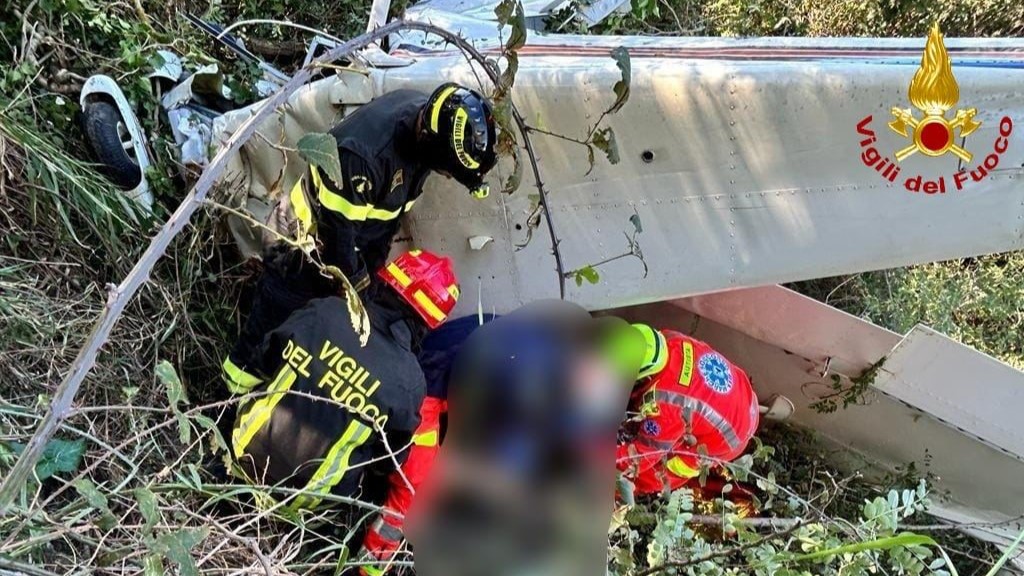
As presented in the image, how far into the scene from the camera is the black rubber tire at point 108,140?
9.86ft

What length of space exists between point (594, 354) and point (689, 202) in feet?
5.07

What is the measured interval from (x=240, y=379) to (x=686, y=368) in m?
1.77

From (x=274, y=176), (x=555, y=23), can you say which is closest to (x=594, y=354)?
(x=274, y=176)

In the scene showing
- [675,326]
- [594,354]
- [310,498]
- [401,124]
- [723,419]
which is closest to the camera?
[594,354]

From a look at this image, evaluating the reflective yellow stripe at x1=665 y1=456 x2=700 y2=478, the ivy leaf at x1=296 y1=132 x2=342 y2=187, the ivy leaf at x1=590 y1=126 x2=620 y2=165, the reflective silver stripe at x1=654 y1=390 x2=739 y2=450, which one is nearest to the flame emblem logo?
the ivy leaf at x1=590 y1=126 x2=620 y2=165

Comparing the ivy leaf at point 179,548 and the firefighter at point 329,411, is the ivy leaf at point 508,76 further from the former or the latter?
the ivy leaf at point 179,548

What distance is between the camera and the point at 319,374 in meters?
2.69

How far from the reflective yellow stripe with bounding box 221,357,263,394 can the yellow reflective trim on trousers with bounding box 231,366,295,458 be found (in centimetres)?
15

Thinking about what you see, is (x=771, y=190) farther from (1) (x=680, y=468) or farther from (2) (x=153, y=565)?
(2) (x=153, y=565)

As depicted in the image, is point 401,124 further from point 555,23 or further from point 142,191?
point 555,23

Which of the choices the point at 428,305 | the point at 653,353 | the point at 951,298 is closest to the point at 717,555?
the point at 653,353

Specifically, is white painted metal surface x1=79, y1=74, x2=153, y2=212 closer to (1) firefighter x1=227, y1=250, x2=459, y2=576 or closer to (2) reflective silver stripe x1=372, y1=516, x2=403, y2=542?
(1) firefighter x1=227, y1=250, x2=459, y2=576

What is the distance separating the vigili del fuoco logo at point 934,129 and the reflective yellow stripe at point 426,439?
6.33 ft

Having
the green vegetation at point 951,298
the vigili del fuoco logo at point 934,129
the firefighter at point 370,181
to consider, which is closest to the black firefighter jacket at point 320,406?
the firefighter at point 370,181
